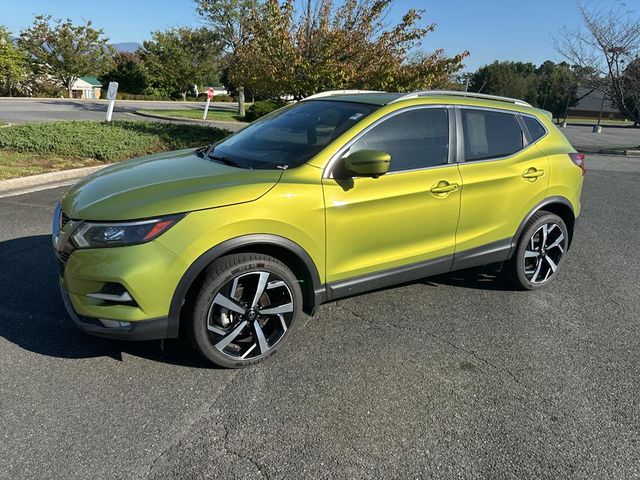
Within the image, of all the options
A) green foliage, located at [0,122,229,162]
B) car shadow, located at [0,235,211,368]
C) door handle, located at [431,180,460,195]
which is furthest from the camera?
green foliage, located at [0,122,229,162]

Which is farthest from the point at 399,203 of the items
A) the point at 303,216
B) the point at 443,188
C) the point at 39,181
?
the point at 39,181

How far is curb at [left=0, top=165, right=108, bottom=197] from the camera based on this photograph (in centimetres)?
731

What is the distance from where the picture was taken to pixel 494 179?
391 centimetres

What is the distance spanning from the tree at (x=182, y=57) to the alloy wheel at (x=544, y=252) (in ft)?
86.9

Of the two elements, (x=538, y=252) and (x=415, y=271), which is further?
(x=538, y=252)

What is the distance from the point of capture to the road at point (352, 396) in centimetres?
238

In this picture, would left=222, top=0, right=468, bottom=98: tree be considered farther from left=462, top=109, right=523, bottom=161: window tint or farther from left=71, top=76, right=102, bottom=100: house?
left=71, top=76, right=102, bottom=100: house

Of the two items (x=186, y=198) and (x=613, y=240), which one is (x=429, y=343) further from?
(x=613, y=240)

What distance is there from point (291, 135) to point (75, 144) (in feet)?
25.9

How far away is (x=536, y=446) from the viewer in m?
2.53

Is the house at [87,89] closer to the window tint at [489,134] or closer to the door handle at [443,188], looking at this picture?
the window tint at [489,134]

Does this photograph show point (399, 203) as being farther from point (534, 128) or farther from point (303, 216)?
point (534, 128)

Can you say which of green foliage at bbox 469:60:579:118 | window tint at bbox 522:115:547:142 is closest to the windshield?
window tint at bbox 522:115:547:142

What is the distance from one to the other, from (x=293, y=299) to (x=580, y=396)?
184cm
